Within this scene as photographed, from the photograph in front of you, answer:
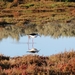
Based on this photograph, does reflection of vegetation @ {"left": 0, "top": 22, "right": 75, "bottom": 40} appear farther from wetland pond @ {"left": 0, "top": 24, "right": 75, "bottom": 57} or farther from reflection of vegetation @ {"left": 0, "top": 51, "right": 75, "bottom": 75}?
reflection of vegetation @ {"left": 0, "top": 51, "right": 75, "bottom": 75}

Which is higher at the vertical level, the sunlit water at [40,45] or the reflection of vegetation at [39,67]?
the reflection of vegetation at [39,67]

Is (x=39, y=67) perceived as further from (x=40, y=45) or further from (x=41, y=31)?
(x=41, y=31)

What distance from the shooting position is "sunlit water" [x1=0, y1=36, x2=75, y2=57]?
58.4 ft

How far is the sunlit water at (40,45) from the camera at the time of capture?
17812 millimetres

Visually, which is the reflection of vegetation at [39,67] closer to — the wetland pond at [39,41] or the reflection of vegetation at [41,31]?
the wetland pond at [39,41]

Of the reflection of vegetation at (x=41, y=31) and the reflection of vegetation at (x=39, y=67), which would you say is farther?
the reflection of vegetation at (x=41, y=31)

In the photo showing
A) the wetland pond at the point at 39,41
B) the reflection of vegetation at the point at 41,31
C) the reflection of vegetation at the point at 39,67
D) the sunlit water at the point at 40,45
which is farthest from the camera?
the reflection of vegetation at the point at 41,31

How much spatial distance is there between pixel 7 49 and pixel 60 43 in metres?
2.99

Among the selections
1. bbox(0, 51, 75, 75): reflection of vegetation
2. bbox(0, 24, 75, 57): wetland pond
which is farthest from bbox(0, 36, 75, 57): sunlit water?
bbox(0, 51, 75, 75): reflection of vegetation

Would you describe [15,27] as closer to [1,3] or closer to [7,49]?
[7,49]

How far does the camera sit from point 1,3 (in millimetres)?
43281

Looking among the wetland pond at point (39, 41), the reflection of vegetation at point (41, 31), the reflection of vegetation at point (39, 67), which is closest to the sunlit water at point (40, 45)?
the wetland pond at point (39, 41)

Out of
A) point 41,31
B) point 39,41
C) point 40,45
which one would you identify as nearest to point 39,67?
point 40,45

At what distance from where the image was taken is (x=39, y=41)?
829 inches
